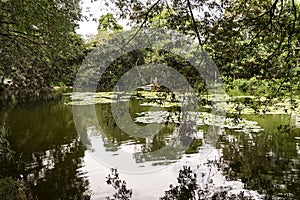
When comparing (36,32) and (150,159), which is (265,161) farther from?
(36,32)

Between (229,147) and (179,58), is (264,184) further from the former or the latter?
(179,58)

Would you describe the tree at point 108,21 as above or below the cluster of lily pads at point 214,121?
above

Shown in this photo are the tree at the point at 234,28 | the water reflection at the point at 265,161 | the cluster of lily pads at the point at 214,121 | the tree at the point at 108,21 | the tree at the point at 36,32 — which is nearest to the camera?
the tree at the point at 234,28

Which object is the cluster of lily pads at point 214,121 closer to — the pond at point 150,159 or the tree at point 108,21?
the pond at point 150,159

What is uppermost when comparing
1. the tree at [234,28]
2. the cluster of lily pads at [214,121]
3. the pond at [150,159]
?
the tree at [234,28]

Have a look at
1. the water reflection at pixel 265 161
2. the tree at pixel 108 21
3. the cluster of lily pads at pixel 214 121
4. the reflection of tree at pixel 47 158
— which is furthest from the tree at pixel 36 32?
the water reflection at pixel 265 161

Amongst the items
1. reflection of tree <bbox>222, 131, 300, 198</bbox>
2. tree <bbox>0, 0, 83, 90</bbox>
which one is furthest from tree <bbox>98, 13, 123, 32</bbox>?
reflection of tree <bbox>222, 131, 300, 198</bbox>

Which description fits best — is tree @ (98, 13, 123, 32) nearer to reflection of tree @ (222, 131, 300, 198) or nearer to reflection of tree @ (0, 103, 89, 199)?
reflection of tree @ (0, 103, 89, 199)

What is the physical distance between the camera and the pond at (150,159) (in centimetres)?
542

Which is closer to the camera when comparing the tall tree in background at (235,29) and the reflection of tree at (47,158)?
the tall tree in background at (235,29)

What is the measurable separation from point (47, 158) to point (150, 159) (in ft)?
7.23

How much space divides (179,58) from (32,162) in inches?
177

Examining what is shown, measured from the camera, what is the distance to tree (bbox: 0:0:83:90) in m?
4.57

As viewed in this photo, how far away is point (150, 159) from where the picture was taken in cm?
721
